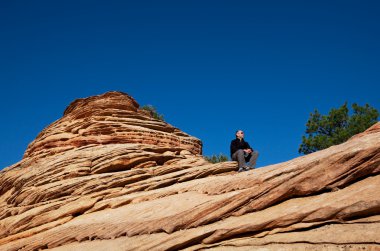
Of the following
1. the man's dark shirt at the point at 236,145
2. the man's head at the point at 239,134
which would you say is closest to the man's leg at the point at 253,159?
the man's dark shirt at the point at 236,145

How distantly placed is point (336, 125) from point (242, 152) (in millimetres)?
30827

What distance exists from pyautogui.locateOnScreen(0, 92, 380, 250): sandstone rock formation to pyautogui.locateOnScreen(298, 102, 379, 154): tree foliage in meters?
20.6

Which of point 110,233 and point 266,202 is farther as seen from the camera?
point 110,233

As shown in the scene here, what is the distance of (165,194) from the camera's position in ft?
47.7

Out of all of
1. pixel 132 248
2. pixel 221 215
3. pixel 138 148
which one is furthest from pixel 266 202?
pixel 138 148

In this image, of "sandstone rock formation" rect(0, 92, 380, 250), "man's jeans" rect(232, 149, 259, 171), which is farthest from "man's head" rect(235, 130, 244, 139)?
"sandstone rock formation" rect(0, 92, 380, 250)

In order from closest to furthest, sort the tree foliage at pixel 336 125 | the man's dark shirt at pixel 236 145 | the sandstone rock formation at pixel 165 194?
the sandstone rock formation at pixel 165 194
the man's dark shirt at pixel 236 145
the tree foliage at pixel 336 125

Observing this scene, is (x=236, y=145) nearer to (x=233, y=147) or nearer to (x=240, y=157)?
(x=233, y=147)

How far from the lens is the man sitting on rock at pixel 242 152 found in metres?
16.0

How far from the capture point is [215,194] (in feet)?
38.6

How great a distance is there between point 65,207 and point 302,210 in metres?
11.8

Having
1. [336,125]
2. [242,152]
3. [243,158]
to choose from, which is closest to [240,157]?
[243,158]

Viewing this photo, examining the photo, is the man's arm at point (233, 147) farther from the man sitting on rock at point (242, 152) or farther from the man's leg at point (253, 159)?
the man's leg at point (253, 159)

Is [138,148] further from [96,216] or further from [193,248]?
[193,248]
